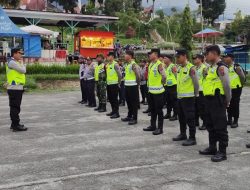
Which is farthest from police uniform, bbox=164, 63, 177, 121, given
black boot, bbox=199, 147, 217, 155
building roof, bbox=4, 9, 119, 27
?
building roof, bbox=4, 9, 119, 27

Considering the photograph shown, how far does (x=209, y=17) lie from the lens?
6706 cm

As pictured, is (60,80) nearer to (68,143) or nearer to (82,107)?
(82,107)

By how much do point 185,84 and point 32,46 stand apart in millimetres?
19720

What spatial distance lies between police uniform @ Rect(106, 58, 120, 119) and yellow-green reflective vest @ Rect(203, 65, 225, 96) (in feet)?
14.9

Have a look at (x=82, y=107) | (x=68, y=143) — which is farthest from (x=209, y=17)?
(x=68, y=143)

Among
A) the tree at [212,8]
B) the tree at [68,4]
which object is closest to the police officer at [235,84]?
the tree at [68,4]

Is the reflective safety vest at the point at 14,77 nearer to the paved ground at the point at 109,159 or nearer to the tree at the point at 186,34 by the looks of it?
the paved ground at the point at 109,159

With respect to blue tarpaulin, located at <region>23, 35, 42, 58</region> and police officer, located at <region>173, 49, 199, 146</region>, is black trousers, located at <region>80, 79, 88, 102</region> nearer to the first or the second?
police officer, located at <region>173, 49, 199, 146</region>

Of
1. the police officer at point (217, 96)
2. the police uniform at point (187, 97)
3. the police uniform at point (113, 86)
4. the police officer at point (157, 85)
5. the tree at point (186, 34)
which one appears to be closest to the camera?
the police officer at point (217, 96)

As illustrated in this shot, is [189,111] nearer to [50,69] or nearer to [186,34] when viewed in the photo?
[50,69]

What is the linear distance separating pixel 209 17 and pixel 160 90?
6107 cm

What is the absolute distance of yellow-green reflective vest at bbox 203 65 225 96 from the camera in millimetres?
6723

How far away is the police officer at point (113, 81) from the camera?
36.3 ft

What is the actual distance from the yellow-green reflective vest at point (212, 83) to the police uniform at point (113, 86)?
14.9ft
